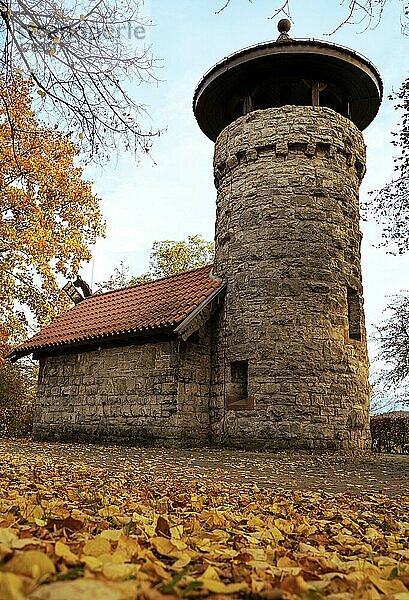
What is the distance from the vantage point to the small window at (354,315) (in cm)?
1216

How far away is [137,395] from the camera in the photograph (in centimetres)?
1161

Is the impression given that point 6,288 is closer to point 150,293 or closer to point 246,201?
point 150,293

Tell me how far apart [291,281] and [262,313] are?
90 cm

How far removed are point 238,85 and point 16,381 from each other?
440 inches

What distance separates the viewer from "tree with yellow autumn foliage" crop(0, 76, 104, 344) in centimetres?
1700

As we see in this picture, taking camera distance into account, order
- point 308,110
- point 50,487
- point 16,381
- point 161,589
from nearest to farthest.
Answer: point 161,589 < point 50,487 < point 308,110 < point 16,381

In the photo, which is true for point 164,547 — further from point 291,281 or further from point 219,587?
point 291,281

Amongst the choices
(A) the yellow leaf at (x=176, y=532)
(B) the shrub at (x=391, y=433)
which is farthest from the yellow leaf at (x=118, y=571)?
(B) the shrub at (x=391, y=433)

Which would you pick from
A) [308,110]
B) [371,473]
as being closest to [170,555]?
[371,473]

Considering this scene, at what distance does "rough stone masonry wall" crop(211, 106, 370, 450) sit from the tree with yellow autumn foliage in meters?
6.84

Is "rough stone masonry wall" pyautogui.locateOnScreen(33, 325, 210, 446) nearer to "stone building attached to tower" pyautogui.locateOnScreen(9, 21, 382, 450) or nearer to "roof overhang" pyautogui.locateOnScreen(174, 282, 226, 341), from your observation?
"stone building attached to tower" pyautogui.locateOnScreen(9, 21, 382, 450)

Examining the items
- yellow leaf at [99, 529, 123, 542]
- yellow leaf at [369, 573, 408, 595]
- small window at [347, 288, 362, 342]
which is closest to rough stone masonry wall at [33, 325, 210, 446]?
small window at [347, 288, 362, 342]

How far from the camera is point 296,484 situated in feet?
20.1

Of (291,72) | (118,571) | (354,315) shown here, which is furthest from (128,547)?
(291,72)
